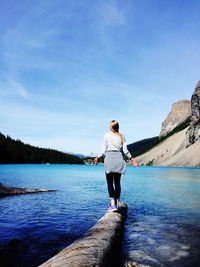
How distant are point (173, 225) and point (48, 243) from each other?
233 inches

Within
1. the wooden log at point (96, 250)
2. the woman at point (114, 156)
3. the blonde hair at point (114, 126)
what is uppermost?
the blonde hair at point (114, 126)

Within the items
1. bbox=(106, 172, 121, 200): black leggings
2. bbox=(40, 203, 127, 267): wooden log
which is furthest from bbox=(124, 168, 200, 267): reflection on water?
bbox=(106, 172, 121, 200): black leggings

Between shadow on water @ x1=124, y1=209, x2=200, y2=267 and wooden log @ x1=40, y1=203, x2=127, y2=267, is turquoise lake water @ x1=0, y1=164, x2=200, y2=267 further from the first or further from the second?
wooden log @ x1=40, y1=203, x2=127, y2=267

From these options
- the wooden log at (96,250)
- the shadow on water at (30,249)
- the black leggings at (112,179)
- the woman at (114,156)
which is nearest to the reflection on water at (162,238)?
the wooden log at (96,250)

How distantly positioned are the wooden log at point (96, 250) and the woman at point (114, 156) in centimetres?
179

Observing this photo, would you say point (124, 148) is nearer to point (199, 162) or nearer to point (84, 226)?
point (84, 226)

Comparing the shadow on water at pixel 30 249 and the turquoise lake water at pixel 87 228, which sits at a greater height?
the turquoise lake water at pixel 87 228

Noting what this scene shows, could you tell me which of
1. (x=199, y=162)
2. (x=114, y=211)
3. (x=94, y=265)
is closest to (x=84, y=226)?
(x=114, y=211)

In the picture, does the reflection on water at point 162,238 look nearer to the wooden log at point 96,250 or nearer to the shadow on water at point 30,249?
the wooden log at point 96,250

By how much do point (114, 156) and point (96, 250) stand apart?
5.15 metres

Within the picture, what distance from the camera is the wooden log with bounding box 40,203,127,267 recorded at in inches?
275

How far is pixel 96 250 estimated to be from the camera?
7977 millimetres

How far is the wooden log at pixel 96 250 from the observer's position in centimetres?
697

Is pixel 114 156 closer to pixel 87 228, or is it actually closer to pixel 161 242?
pixel 87 228
